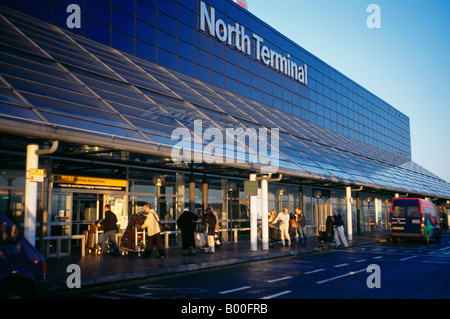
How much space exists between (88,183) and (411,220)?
58.9 feet

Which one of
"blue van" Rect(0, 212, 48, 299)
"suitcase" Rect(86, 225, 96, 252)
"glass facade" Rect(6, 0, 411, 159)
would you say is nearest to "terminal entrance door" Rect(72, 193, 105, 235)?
"suitcase" Rect(86, 225, 96, 252)

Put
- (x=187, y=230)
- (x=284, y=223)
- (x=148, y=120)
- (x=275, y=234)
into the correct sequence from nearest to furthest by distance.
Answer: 1. (x=148, y=120)
2. (x=187, y=230)
3. (x=275, y=234)
4. (x=284, y=223)

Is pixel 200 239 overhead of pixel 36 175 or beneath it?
beneath

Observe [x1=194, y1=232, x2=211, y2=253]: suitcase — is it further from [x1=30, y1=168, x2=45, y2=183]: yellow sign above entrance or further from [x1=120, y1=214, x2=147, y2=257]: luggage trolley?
[x1=30, y1=168, x2=45, y2=183]: yellow sign above entrance

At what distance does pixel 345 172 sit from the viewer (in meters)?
24.6

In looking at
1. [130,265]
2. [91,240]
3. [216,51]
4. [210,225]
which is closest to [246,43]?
[216,51]

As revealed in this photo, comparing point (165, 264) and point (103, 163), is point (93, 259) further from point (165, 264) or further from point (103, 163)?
point (103, 163)

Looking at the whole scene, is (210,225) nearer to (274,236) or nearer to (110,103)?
(274,236)

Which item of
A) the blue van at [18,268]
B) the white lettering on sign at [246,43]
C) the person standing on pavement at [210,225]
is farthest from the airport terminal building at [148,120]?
the blue van at [18,268]

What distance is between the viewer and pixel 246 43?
31.0 meters

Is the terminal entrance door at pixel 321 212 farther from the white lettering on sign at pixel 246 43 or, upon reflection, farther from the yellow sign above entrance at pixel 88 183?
the yellow sign above entrance at pixel 88 183

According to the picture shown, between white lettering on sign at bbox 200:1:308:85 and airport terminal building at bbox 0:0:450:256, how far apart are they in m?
0.14

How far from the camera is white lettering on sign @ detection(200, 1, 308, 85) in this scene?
89.8ft
